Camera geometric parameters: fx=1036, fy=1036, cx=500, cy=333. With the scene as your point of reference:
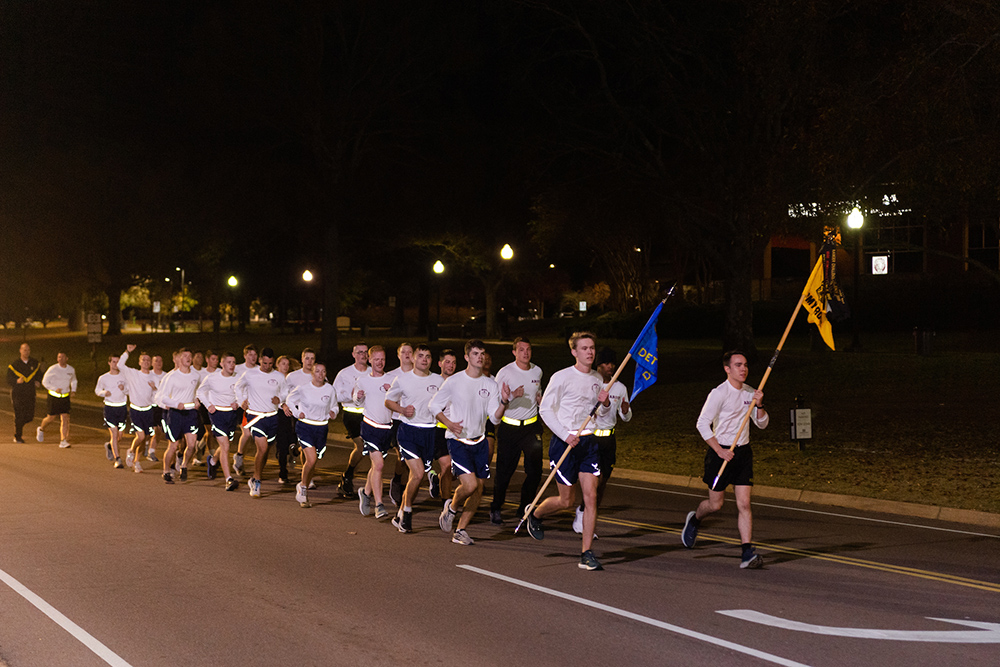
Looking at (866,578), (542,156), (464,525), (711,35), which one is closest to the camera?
(866,578)

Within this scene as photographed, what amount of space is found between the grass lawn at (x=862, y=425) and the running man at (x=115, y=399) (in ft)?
26.7

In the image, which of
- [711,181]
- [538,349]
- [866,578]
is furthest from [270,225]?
[866,578]

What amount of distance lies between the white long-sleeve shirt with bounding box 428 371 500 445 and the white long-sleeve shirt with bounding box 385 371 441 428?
1.24 feet

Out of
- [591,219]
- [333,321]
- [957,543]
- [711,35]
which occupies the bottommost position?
[957,543]

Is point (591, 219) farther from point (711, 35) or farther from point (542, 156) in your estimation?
point (711, 35)

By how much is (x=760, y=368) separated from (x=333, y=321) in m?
17.7

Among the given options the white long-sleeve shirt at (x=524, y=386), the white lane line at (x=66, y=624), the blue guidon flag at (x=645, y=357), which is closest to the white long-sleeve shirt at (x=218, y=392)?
the white long-sleeve shirt at (x=524, y=386)

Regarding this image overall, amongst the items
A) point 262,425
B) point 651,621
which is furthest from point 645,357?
point 262,425

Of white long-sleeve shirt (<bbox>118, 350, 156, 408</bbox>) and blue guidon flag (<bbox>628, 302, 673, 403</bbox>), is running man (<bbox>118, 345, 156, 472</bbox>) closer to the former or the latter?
white long-sleeve shirt (<bbox>118, 350, 156, 408</bbox>)

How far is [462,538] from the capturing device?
398 inches

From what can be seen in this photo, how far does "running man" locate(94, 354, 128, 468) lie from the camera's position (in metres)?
16.7

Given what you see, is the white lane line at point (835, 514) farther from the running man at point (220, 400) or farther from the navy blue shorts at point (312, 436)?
the running man at point (220, 400)

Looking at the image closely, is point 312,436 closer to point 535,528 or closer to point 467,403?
point 467,403

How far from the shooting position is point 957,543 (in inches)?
411
